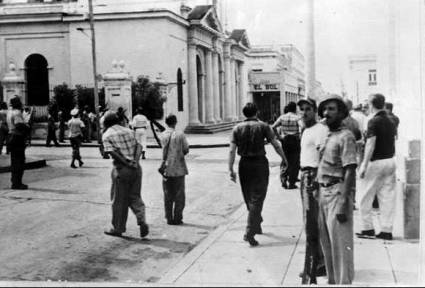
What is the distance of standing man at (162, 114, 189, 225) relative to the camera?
927 cm

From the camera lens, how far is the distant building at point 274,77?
46219 mm

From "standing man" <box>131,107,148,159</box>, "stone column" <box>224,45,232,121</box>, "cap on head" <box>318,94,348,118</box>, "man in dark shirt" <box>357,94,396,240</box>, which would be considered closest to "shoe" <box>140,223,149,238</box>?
"man in dark shirt" <box>357,94,396,240</box>

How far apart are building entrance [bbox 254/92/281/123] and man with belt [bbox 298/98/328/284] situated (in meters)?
28.4

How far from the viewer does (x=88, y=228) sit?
8883 millimetres

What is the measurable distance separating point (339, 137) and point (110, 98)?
76.6 ft

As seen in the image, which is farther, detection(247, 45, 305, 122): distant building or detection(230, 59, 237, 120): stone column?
detection(230, 59, 237, 120): stone column

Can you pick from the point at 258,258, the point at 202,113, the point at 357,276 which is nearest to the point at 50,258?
the point at 258,258

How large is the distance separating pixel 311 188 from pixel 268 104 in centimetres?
3882

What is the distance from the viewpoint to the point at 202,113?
43000mm

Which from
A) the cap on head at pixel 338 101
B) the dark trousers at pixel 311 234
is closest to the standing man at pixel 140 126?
the dark trousers at pixel 311 234

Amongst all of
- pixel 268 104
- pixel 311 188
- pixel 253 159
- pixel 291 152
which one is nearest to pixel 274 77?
pixel 268 104

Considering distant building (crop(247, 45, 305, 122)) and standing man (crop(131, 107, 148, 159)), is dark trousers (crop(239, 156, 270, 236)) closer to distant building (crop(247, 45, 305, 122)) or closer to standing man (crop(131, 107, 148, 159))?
standing man (crop(131, 107, 148, 159))

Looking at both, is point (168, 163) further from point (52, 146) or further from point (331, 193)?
point (52, 146)

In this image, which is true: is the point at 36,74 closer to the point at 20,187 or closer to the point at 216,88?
the point at 216,88
